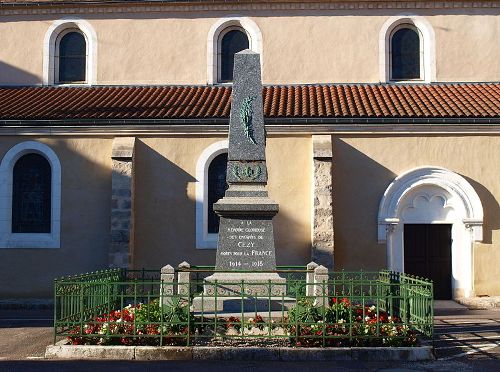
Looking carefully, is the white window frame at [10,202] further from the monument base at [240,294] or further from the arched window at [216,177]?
the monument base at [240,294]

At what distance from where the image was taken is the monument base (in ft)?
40.5

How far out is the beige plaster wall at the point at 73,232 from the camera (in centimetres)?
1994

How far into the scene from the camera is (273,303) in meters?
12.7

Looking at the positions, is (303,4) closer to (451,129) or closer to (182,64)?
(182,64)

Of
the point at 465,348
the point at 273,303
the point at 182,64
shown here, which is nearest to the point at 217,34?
the point at 182,64

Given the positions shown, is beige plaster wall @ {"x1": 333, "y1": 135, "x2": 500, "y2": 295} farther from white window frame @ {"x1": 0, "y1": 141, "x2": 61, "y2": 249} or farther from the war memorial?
white window frame @ {"x1": 0, "y1": 141, "x2": 61, "y2": 249}

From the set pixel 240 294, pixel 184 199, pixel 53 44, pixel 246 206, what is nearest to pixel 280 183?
pixel 184 199

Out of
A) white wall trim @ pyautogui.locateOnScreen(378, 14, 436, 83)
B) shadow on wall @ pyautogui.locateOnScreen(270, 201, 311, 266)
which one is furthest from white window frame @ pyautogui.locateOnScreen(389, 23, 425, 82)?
shadow on wall @ pyautogui.locateOnScreen(270, 201, 311, 266)

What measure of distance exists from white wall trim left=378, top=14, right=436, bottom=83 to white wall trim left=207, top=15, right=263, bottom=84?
3.85m

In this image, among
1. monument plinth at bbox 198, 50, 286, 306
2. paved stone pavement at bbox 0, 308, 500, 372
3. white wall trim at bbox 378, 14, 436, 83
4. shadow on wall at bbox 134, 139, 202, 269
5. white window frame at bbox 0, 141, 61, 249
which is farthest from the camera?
white wall trim at bbox 378, 14, 436, 83

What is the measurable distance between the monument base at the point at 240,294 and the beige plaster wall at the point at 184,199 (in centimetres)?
689

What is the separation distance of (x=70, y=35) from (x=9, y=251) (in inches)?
308

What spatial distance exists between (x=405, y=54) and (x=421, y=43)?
59 centimetres

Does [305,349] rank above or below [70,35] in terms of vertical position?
below
